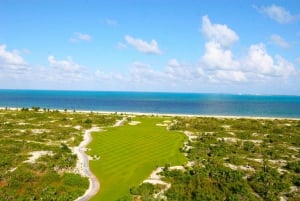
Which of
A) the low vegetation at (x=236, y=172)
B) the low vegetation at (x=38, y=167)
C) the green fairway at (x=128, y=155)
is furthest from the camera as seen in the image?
the green fairway at (x=128, y=155)

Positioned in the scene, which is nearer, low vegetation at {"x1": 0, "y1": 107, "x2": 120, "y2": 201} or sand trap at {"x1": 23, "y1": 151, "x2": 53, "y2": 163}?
low vegetation at {"x1": 0, "y1": 107, "x2": 120, "y2": 201}

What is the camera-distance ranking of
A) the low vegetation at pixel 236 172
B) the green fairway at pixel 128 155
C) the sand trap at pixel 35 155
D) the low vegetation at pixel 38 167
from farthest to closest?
the sand trap at pixel 35 155 → the green fairway at pixel 128 155 → the low vegetation at pixel 236 172 → the low vegetation at pixel 38 167

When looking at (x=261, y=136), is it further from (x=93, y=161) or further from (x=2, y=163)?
(x=2, y=163)

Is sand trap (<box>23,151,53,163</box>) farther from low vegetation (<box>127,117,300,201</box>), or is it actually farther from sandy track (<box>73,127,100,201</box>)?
low vegetation (<box>127,117,300,201</box>)

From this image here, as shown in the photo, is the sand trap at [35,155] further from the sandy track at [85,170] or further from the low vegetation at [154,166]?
the sandy track at [85,170]

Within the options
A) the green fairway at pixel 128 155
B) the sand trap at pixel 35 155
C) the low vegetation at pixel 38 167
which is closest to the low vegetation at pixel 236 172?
the green fairway at pixel 128 155

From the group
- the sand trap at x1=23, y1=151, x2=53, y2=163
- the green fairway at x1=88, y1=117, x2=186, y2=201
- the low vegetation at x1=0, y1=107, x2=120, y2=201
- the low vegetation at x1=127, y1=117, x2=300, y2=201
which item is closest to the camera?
the low vegetation at x1=0, y1=107, x2=120, y2=201

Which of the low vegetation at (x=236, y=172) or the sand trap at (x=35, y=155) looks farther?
the sand trap at (x=35, y=155)

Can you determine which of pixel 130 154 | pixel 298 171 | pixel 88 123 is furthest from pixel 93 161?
pixel 88 123

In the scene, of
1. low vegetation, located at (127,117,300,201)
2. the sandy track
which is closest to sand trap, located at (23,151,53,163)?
the sandy track
